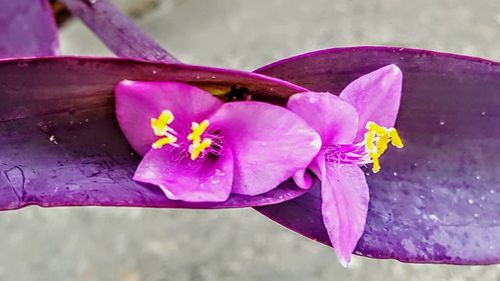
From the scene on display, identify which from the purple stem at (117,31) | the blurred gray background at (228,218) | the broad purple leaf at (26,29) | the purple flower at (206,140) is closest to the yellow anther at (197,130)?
the purple flower at (206,140)

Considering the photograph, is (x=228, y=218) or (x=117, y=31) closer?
(x=117, y=31)

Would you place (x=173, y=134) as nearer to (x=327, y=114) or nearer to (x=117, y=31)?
(x=327, y=114)

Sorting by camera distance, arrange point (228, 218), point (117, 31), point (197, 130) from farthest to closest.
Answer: point (228, 218), point (117, 31), point (197, 130)

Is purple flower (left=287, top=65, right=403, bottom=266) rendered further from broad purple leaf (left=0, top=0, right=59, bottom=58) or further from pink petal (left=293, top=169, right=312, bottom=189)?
broad purple leaf (left=0, top=0, right=59, bottom=58)

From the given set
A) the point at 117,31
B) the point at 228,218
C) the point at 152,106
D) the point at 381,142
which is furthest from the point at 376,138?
the point at 228,218

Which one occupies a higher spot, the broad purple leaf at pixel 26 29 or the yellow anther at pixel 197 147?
the yellow anther at pixel 197 147

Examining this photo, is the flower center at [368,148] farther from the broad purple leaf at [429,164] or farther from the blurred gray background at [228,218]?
the blurred gray background at [228,218]

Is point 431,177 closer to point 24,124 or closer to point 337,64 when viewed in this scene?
point 337,64
